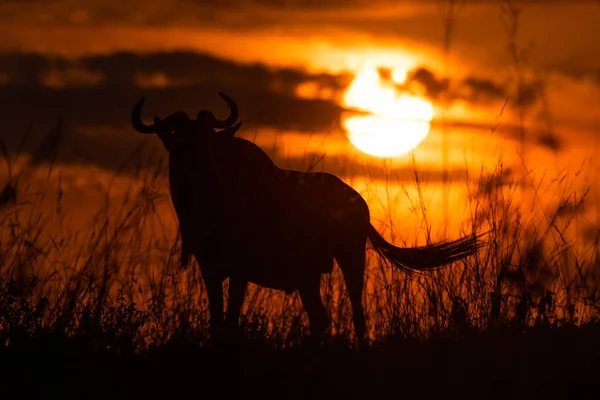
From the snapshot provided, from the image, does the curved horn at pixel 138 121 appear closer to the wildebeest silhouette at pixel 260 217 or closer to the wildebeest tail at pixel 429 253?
the wildebeest silhouette at pixel 260 217

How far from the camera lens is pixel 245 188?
7.67 m

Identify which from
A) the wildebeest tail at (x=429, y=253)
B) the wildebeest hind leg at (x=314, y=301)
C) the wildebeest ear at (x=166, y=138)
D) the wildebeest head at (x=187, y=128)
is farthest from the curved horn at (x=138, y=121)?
the wildebeest tail at (x=429, y=253)

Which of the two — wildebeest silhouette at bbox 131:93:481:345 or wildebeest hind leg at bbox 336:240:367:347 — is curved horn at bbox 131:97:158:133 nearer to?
wildebeest silhouette at bbox 131:93:481:345

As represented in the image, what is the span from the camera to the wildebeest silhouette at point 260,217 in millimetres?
7281

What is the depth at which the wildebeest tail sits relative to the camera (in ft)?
22.0

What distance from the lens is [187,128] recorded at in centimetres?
753

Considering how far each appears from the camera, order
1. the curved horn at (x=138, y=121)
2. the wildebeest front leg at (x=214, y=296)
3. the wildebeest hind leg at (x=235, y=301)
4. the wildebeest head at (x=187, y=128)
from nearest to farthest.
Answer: the wildebeest hind leg at (x=235, y=301)
the wildebeest front leg at (x=214, y=296)
the wildebeest head at (x=187, y=128)
the curved horn at (x=138, y=121)

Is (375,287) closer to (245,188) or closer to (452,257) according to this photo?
(452,257)

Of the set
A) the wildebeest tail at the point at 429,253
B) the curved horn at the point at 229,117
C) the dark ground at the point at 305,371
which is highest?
the curved horn at the point at 229,117

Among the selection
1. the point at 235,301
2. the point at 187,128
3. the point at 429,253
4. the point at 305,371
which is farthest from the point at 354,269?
the point at 305,371

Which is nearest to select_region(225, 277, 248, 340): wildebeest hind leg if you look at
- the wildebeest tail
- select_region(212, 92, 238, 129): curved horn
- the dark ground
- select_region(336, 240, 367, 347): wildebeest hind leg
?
the dark ground

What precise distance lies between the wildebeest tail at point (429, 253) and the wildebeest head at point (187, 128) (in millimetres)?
1592

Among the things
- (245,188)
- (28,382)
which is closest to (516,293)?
(245,188)

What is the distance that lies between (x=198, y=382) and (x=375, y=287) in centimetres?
202
